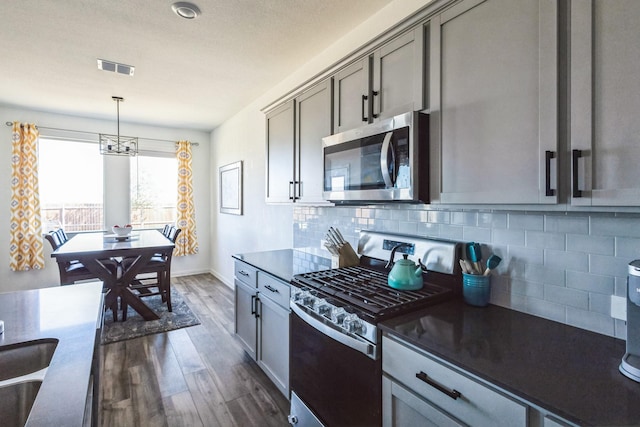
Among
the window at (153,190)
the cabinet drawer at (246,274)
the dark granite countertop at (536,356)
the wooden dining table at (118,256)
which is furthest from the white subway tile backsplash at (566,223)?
the window at (153,190)

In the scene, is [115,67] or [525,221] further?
[115,67]

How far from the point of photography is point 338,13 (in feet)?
6.96

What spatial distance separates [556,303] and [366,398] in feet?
2.80

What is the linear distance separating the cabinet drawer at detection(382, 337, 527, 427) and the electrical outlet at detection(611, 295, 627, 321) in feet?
2.03

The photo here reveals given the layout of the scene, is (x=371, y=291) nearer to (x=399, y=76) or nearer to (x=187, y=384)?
(x=399, y=76)

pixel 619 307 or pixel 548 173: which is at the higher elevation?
pixel 548 173

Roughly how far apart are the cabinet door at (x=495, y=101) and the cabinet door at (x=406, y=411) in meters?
0.76

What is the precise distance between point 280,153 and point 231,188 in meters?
2.30

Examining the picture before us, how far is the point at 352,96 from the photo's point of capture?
1.87 metres

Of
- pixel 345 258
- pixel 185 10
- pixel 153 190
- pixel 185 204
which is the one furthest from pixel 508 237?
pixel 153 190

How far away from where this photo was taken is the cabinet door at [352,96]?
69.3 inches

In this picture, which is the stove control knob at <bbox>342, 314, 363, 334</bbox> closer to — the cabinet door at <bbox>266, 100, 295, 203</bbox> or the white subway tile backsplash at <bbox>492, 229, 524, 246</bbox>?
the white subway tile backsplash at <bbox>492, 229, 524, 246</bbox>

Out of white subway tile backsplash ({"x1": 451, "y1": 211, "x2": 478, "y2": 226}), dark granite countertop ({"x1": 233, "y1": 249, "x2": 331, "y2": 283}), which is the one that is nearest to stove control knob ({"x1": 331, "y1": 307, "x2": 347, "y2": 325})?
dark granite countertop ({"x1": 233, "y1": 249, "x2": 331, "y2": 283})

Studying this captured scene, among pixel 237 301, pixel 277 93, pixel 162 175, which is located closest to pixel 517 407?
pixel 237 301
